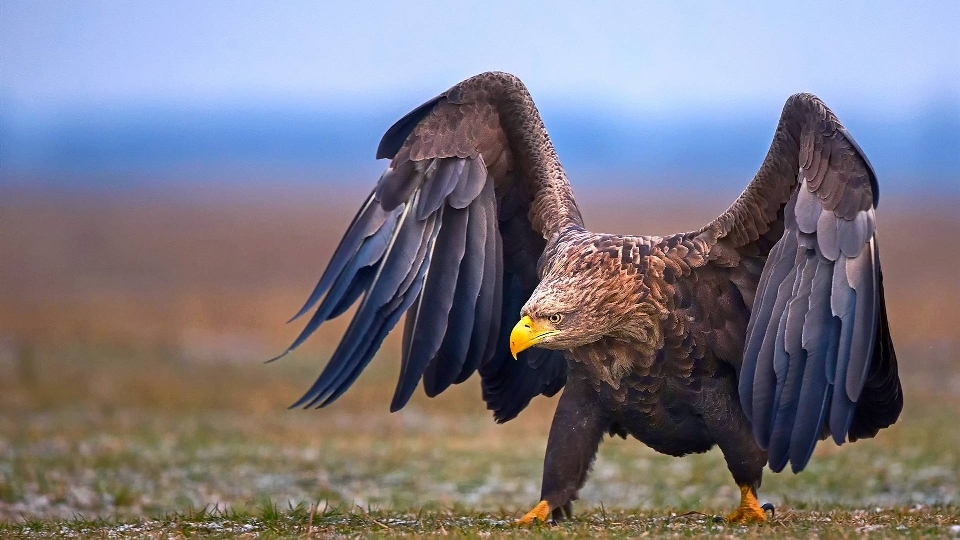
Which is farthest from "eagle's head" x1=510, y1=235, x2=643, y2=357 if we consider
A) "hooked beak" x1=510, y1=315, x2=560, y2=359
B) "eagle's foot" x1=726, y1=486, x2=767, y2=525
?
"eagle's foot" x1=726, y1=486, x2=767, y2=525

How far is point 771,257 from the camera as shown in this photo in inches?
305

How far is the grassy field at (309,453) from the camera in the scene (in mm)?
8625

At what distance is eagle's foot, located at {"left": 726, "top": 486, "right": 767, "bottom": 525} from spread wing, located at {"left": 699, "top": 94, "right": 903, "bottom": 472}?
0.88m

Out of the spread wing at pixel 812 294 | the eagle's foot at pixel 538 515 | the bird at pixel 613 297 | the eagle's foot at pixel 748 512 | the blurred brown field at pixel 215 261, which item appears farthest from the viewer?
the blurred brown field at pixel 215 261

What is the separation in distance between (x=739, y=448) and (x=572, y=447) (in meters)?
1.10

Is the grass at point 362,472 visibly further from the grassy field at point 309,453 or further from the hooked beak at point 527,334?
the hooked beak at point 527,334

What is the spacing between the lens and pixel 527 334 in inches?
307

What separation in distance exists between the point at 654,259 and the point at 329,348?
22247 millimetres

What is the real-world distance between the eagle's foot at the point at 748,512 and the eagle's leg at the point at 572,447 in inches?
40.3

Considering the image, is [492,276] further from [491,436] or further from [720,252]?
[491,436]

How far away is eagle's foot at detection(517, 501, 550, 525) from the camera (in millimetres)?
8125

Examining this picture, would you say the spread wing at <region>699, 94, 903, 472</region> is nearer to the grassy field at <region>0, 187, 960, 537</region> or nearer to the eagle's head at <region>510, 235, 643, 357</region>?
the grassy field at <region>0, 187, 960, 537</region>

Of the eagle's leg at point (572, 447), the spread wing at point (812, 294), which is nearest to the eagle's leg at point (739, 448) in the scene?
the spread wing at point (812, 294)

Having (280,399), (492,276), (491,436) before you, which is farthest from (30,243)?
(492,276)
